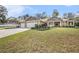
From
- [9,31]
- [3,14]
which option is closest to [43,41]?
[9,31]

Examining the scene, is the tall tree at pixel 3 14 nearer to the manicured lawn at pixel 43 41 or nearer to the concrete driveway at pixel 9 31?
the concrete driveway at pixel 9 31

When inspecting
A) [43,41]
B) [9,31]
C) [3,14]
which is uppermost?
[3,14]

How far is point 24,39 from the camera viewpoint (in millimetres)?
2986

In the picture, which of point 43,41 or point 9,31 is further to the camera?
point 9,31

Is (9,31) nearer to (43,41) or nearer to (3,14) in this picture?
(3,14)

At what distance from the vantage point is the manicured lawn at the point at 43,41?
2.94m

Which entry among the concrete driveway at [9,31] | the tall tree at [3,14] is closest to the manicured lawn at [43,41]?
the concrete driveway at [9,31]

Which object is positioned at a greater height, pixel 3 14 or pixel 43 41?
pixel 3 14

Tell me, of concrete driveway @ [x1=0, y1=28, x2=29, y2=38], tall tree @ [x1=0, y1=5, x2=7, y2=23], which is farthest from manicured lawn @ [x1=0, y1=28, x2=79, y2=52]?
tall tree @ [x1=0, y1=5, x2=7, y2=23]

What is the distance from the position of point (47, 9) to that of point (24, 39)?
0.65 meters

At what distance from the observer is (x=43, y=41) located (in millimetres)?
2969
